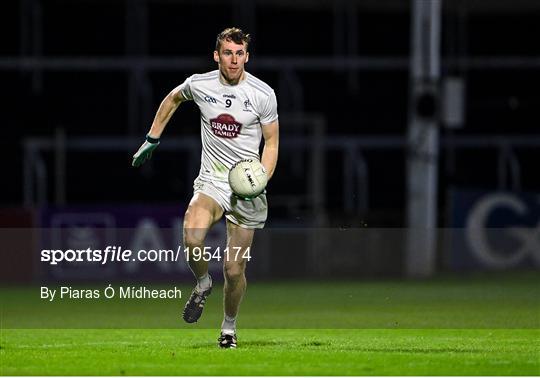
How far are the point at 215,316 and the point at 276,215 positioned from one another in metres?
7.97

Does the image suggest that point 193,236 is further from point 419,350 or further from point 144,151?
point 419,350

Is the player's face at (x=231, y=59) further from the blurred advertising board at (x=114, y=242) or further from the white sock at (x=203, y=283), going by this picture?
the blurred advertising board at (x=114, y=242)

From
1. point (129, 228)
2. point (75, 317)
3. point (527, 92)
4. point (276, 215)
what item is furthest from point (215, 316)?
point (527, 92)

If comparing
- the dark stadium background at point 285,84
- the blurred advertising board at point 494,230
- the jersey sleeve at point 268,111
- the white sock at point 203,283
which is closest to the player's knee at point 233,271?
the white sock at point 203,283

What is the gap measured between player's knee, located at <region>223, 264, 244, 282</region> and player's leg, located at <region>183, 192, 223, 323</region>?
0.16m

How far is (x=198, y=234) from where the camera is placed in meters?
11.2

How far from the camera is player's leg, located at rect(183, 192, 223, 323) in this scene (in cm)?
1120

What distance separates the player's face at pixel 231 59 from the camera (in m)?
11.0

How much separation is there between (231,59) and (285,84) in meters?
13.6

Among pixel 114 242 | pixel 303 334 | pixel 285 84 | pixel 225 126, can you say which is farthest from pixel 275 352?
pixel 285 84

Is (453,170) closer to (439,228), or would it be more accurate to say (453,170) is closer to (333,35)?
(439,228)

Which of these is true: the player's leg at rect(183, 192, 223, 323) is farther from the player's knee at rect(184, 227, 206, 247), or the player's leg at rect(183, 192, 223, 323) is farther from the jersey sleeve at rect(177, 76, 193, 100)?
the jersey sleeve at rect(177, 76, 193, 100)

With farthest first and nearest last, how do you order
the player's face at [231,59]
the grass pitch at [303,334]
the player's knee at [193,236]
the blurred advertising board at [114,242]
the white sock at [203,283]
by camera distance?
1. the blurred advertising board at [114,242]
2. the white sock at [203,283]
3. the player's knee at [193,236]
4. the player's face at [231,59]
5. the grass pitch at [303,334]

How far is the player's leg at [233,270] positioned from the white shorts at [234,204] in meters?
0.06
